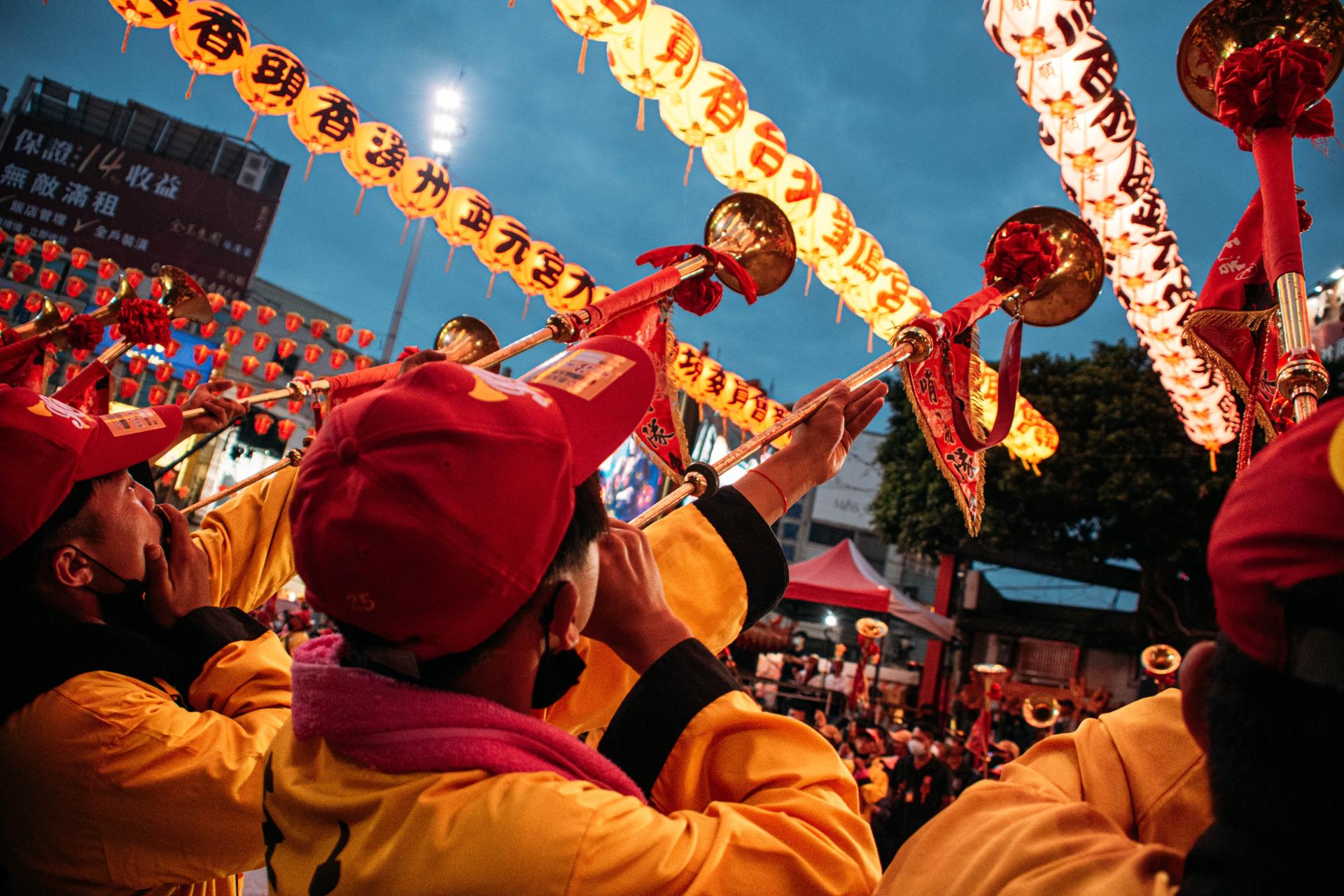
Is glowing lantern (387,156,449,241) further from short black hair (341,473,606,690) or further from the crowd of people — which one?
short black hair (341,473,606,690)

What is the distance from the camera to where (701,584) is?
1.63 meters

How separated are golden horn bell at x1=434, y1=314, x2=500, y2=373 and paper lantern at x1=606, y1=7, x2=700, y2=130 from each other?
308 centimetres

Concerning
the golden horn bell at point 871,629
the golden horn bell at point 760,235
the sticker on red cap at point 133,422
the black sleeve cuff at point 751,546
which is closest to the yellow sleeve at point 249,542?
the sticker on red cap at point 133,422

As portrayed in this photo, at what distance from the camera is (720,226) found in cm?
367

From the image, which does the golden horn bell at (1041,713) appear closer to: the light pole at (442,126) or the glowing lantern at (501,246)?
the glowing lantern at (501,246)

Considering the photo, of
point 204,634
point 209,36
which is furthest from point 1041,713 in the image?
point 209,36

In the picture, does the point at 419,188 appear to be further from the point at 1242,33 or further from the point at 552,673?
the point at 552,673

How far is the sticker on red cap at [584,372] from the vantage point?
49.2 inches

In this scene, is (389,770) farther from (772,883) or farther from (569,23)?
(569,23)

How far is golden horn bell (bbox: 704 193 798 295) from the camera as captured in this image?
11.5ft

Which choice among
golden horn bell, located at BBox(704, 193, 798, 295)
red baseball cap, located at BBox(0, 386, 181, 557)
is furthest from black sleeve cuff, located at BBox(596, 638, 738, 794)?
golden horn bell, located at BBox(704, 193, 798, 295)

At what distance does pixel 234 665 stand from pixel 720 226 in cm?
267

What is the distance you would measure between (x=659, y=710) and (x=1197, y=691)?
2.22 feet

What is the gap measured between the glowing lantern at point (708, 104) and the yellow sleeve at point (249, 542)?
5555 millimetres
